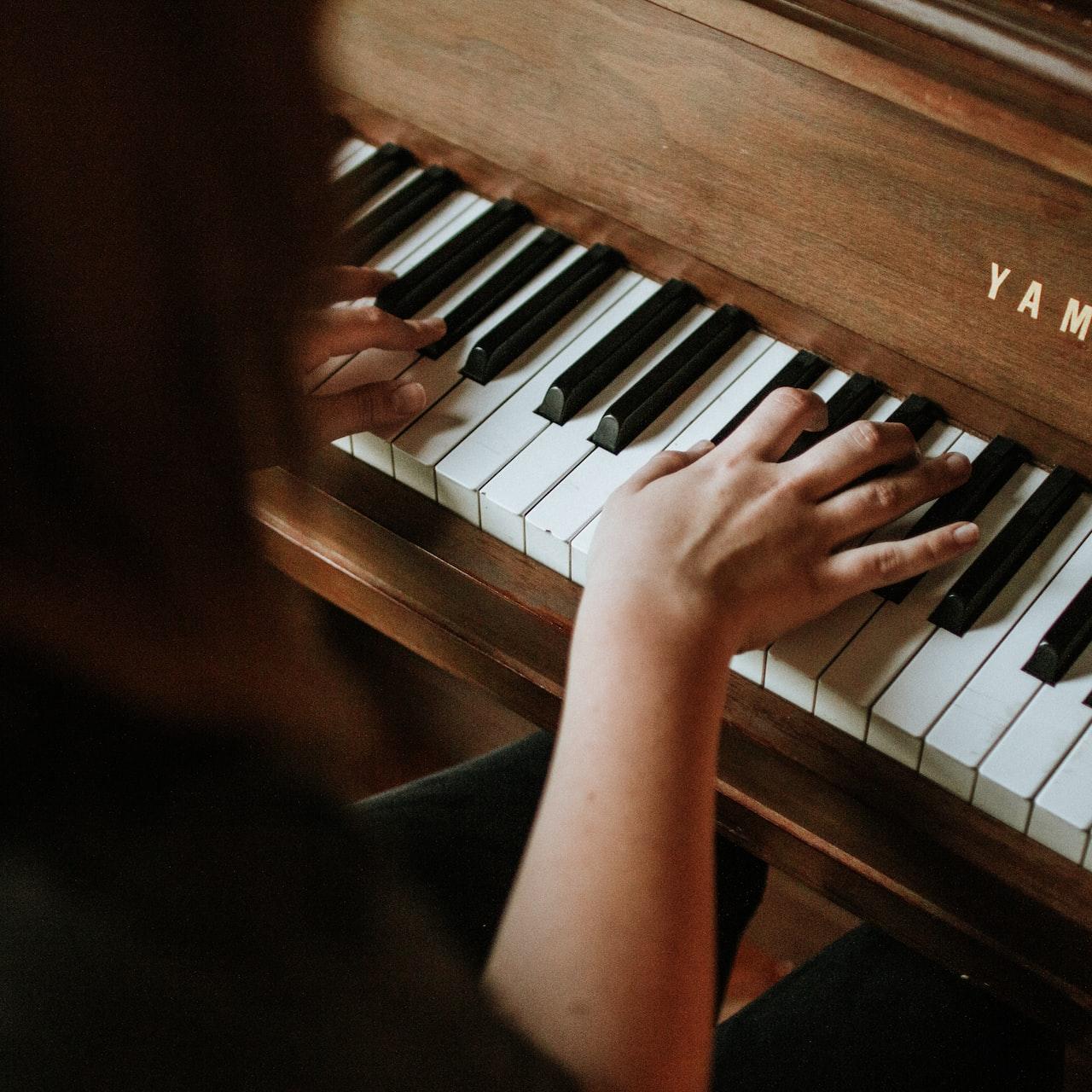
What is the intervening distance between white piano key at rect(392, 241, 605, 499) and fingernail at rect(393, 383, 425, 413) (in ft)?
0.06

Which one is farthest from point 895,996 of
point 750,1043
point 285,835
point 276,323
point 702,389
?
point 276,323

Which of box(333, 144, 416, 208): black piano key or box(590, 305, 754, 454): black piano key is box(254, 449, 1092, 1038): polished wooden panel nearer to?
box(590, 305, 754, 454): black piano key

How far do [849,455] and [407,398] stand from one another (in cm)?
41

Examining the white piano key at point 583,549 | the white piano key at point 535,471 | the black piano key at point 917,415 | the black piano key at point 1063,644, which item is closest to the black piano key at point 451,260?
the white piano key at point 535,471

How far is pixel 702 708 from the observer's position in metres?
0.93

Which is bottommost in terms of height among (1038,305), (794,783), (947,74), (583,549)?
(794,783)

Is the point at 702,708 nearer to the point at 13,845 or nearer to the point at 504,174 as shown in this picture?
the point at 13,845

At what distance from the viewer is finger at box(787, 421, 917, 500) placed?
1.11 m

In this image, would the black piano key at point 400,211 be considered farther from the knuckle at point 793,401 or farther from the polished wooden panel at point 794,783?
the knuckle at point 793,401

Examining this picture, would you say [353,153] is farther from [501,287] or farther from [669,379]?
[669,379]

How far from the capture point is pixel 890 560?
42.1 inches

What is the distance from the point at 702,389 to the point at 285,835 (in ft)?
2.38

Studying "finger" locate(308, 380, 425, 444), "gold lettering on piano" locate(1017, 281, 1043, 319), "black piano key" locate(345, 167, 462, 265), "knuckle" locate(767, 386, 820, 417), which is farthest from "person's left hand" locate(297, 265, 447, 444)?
"gold lettering on piano" locate(1017, 281, 1043, 319)

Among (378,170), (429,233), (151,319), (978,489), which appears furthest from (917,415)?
(151,319)
